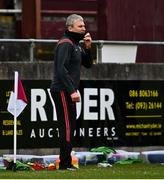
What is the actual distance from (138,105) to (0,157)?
9.19ft

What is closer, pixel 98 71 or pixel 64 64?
pixel 64 64

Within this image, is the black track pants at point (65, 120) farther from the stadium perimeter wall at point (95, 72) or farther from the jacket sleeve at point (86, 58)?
the stadium perimeter wall at point (95, 72)

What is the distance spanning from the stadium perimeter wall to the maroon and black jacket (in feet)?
9.09

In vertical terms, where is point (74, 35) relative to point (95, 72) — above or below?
above

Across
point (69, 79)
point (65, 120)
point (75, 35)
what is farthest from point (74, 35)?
point (65, 120)

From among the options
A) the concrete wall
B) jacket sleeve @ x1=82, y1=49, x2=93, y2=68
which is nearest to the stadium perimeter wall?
the concrete wall

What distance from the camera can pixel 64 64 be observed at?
10414 millimetres

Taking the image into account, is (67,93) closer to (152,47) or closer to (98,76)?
(98,76)

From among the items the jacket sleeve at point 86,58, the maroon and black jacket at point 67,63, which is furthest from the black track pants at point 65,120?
the jacket sleeve at point 86,58

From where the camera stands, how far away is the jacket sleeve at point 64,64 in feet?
34.0

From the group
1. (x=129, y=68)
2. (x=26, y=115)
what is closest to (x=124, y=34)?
(x=129, y=68)

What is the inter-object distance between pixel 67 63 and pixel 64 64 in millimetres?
69

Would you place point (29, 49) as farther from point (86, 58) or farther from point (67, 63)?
point (67, 63)

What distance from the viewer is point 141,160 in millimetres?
13078
